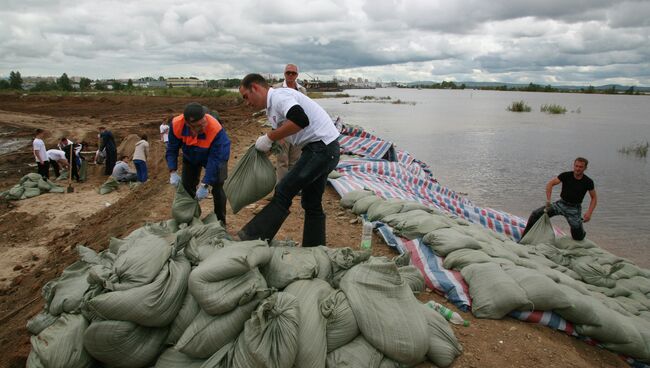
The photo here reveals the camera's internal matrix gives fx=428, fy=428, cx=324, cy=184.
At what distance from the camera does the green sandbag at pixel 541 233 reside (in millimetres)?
5414

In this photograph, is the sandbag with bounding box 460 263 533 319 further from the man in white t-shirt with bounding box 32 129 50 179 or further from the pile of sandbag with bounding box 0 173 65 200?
the man in white t-shirt with bounding box 32 129 50 179

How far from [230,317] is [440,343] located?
45.3 inches

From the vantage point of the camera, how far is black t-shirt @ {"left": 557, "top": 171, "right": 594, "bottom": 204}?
18.1 feet

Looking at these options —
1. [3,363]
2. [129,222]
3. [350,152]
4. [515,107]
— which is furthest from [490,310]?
[515,107]

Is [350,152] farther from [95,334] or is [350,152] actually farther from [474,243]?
[95,334]

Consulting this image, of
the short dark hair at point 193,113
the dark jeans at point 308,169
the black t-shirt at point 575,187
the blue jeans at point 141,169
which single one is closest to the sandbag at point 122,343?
the dark jeans at point 308,169

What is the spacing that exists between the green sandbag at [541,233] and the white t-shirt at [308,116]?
3.73m

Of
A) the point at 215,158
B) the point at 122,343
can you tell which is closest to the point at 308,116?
the point at 215,158

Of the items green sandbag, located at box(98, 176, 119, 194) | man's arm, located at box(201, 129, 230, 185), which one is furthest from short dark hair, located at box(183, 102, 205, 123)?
green sandbag, located at box(98, 176, 119, 194)

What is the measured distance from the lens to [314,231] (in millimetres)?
3266

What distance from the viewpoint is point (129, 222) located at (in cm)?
480

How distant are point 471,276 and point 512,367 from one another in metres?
0.88

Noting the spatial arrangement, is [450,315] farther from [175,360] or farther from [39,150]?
[39,150]

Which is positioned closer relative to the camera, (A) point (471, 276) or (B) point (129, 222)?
(A) point (471, 276)
